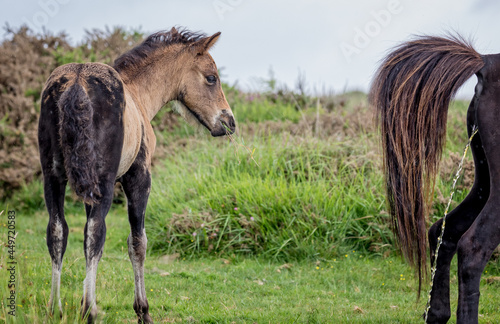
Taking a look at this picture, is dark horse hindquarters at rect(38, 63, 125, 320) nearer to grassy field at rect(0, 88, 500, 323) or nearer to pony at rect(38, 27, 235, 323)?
pony at rect(38, 27, 235, 323)

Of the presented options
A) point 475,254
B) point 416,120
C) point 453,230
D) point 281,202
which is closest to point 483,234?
point 475,254

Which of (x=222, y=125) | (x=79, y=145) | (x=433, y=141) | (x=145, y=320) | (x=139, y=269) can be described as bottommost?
(x=145, y=320)

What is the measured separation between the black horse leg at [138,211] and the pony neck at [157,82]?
670 millimetres

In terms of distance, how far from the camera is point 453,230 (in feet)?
13.5

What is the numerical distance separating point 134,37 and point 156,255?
7.07 metres

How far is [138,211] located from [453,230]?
106 inches

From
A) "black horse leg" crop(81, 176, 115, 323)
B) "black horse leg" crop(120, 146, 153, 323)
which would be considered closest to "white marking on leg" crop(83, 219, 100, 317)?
"black horse leg" crop(81, 176, 115, 323)

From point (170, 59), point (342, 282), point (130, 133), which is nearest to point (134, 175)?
point (130, 133)

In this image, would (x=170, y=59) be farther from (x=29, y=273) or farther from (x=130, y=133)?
(x=29, y=273)

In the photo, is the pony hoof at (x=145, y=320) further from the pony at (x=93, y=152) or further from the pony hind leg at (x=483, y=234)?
the pony hind leg at (x=483, y=234)

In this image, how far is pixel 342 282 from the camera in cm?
595

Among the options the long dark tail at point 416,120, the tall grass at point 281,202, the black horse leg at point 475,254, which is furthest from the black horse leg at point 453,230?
the tall grass at point 281,202

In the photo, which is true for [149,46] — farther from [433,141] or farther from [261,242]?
[261,242]

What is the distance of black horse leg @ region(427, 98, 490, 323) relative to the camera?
3.99 meters
